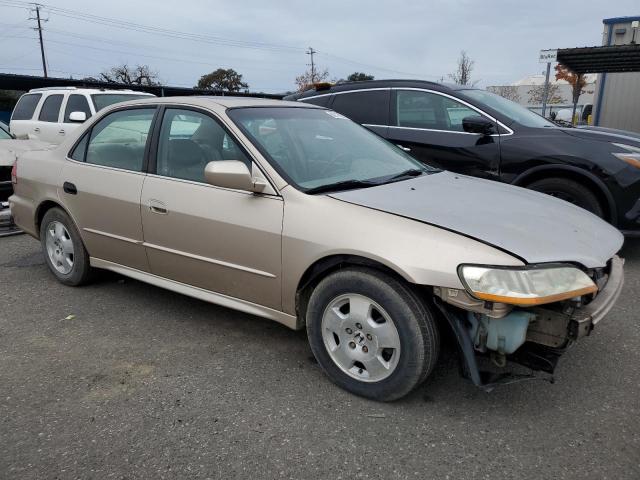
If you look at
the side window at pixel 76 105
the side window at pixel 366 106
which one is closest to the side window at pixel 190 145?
the side window at pixel 366 106

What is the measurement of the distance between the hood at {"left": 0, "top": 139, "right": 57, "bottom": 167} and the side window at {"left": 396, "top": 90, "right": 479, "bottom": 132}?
14.9 ft

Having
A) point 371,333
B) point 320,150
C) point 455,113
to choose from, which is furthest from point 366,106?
point 371,333

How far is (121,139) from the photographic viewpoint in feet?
13.3

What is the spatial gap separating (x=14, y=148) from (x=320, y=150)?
17.9 ft

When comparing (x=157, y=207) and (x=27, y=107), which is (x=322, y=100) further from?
(x=27, y=107)

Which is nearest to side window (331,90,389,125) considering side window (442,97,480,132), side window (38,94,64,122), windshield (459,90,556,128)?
side window (442,97,480,132)

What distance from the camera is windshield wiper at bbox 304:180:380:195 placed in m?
3.00

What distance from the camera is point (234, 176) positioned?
2.99 meters

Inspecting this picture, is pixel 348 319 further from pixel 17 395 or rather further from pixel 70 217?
pixel 70 217

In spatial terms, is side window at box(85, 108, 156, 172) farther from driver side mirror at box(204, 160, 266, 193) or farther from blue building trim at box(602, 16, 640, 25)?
blue building trim at box(602, 16, 640, 25)

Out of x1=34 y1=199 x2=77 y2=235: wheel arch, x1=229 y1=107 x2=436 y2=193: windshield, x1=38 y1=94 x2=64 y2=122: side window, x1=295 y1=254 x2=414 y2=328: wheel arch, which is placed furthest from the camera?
x1=38 y1=94 x2=64 y2=122: side window

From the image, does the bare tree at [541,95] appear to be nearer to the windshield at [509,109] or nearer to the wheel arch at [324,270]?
the windshield at [509,109]

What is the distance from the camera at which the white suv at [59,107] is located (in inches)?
376

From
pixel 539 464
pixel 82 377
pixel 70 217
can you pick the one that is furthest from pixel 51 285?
pixel 539 464
